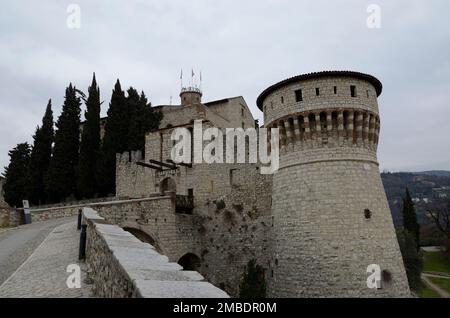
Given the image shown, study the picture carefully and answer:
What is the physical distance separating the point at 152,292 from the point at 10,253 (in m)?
9.18

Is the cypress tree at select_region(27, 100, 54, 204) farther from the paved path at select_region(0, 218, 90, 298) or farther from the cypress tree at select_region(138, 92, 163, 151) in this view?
the paved path at select_region(0, 218, 90, 298)

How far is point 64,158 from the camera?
33656mm

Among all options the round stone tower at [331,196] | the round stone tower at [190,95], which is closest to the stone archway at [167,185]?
the round stone tower at [331,196]

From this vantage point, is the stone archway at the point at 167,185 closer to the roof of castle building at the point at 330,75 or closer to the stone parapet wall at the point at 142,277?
the roof of castle building at the point at 330,75

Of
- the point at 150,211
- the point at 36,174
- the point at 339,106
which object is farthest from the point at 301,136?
the point at 36,174

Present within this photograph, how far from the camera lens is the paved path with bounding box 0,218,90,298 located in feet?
20.0

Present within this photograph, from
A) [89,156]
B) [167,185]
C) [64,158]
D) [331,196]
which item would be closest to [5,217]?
[167,185]

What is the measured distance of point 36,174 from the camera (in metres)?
35.9

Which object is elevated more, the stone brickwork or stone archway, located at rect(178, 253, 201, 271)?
the stone brickwork

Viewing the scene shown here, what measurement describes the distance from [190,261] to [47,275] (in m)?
15.4

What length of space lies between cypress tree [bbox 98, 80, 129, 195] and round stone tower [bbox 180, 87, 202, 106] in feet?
31.0

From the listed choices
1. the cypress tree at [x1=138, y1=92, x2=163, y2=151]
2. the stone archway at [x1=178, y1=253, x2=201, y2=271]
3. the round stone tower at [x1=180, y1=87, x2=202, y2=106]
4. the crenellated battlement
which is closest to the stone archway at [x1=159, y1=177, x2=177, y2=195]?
the stone archway at [x1=178, y1=253, x2=201, y2=271]
